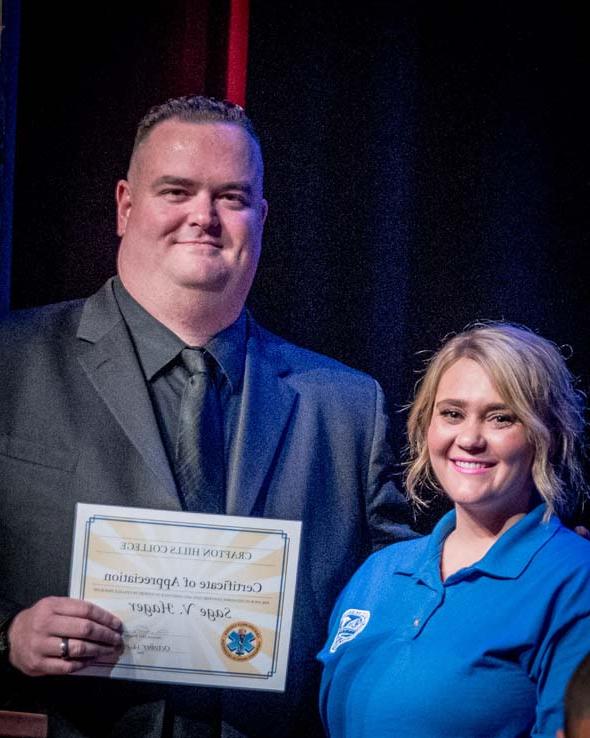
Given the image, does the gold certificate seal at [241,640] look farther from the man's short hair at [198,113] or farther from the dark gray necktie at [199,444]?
the man's short hair at [198,113]

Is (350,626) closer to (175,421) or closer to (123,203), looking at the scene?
(175,421)

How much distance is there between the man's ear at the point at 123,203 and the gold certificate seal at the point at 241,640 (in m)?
0.96

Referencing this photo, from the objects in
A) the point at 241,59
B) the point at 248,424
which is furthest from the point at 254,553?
the point at 241,59

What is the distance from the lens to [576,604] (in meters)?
1.71

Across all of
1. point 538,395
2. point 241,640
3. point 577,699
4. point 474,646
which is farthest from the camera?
point 241,640

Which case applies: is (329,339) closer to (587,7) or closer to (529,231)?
(529,231)

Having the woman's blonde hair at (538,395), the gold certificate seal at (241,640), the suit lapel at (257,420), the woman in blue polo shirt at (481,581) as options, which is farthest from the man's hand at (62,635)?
the woman's blonde hair at (538,395)

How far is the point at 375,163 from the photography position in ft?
7.54

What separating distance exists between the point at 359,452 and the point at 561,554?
0.58m

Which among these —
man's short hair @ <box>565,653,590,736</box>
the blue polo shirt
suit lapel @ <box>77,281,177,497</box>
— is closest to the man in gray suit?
suit lapel @ <box>77,281,177,497</box>

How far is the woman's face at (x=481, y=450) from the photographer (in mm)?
1899

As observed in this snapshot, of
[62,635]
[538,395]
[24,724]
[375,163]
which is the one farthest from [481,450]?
[24,724]

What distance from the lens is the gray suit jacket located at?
2.09 metres

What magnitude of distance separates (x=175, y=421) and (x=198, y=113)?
71cm
